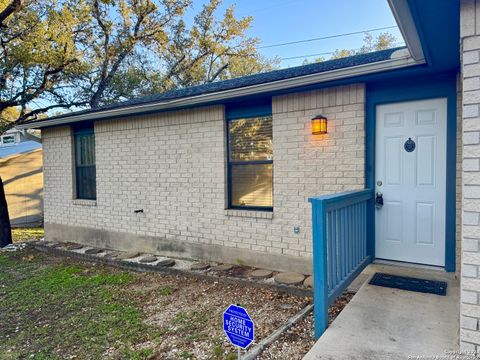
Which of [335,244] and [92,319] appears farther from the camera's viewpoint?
[92,319]

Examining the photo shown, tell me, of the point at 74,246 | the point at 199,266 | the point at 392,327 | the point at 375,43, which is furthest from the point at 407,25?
the point at 375,43

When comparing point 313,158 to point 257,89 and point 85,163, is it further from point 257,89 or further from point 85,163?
point 85,163

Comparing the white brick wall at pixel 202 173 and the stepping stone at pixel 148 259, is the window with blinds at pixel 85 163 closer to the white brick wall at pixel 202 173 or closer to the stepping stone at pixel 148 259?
the white brick wall at pixel 202 173

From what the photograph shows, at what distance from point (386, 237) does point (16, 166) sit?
12091mm

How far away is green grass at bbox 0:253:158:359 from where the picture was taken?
318cm

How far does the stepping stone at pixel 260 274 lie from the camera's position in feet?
15.0

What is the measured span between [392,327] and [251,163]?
3.11 metres

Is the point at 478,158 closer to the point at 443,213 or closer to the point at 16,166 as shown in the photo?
the point at 443,213

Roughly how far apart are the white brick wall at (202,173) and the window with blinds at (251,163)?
0.57ft

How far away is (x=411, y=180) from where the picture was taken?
411 centimetres

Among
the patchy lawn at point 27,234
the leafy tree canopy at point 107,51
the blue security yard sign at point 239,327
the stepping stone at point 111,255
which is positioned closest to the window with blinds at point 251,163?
the stepping stone at point 111,255

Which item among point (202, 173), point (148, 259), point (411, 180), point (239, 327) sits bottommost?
point (148, 259)

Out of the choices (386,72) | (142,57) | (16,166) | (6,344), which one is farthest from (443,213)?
(142,57)

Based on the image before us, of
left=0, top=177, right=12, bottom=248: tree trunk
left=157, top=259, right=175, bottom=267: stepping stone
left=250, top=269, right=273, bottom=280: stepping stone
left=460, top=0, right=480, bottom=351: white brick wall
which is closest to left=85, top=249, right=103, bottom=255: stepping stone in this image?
left=157, top=259, right=175, bottom=267: stepping stone
